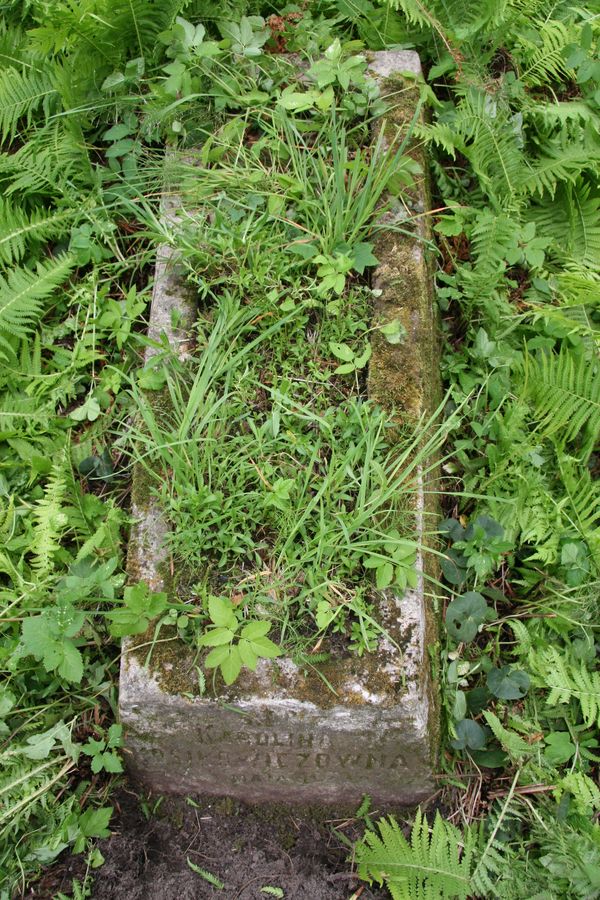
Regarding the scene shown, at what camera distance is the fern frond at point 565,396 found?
2.60 metres

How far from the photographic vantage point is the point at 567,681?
2314 mm

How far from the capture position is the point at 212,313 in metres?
2.57

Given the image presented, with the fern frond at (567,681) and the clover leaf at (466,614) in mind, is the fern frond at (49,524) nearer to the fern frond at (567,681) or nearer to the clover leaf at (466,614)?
the clover leaf at (466,614)

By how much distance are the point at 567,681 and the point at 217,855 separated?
121cm

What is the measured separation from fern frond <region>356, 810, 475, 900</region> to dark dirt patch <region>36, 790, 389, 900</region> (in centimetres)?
13

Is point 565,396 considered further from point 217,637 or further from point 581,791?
point 217,637

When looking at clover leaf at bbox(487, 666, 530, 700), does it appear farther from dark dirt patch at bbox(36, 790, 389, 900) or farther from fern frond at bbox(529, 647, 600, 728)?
dark dirt patch at bbox(36, 790, 389, 900)

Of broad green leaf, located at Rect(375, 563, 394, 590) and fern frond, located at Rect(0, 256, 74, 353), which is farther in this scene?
fern frond, located at Rect(0, 256, 74, 353)

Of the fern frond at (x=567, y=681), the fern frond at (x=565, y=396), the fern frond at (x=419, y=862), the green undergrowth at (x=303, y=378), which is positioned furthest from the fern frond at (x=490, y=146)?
the fern frond at (x=419, y=862)

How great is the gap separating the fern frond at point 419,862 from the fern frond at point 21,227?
2.33m

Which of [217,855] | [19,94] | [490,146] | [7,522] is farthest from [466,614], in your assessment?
[19,94]

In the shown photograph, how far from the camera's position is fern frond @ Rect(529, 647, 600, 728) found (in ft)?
7.47

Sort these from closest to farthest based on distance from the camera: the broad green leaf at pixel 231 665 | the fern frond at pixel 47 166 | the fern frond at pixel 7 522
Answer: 1. the broad green leaf at pixel 231 665
2. the fern frond at pixel 7 522
3. the fern frond at pixel 47 166

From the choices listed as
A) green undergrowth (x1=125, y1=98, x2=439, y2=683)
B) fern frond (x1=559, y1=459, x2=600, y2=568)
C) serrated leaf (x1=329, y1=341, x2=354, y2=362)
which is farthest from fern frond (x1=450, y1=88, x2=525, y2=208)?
fern frond (x1=559, y1=459, x2=600, y2=568)
